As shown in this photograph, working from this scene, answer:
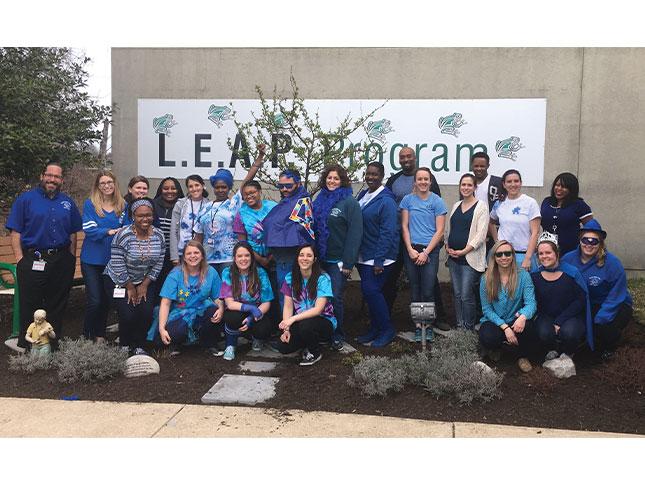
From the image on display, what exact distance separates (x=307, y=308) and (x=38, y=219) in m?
2.53

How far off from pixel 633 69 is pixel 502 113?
79.9 inches

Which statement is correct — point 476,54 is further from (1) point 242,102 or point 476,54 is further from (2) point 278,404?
(2) point 278,404

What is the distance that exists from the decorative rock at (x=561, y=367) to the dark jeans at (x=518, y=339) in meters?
0.18

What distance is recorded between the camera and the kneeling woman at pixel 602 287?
195 inches

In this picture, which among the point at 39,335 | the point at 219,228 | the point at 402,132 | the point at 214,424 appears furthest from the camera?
the point at 402,132

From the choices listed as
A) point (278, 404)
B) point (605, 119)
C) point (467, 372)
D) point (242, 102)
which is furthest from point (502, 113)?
point (278, 404)

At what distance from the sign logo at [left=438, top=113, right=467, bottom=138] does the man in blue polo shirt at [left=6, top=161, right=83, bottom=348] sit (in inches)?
220

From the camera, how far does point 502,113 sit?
883 cm

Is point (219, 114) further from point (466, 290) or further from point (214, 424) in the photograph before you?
point (214, 424)

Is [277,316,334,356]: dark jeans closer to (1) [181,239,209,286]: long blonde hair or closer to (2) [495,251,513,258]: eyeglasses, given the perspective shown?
(1) [181,239,209,286]: long blonde hair

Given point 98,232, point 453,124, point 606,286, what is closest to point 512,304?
point 606,286

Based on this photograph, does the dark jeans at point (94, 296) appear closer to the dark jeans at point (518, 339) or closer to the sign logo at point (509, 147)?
the dark jeans at point (518, 339)

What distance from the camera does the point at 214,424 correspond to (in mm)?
3959

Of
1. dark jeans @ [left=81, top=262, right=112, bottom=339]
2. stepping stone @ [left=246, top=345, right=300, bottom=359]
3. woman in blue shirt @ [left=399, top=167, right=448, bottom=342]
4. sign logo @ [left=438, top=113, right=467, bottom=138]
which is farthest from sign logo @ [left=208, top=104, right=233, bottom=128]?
stepping stone @ [left=246, top=345, right=300, bottom=359]
